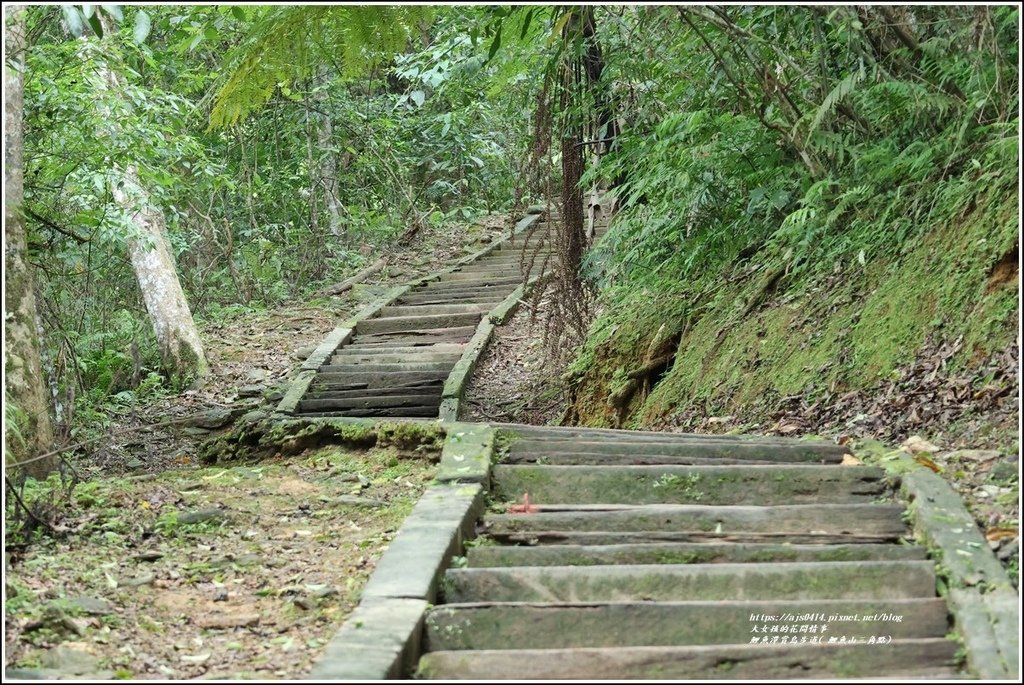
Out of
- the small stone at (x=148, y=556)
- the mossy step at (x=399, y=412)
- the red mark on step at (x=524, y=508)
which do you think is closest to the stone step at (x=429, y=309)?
the mossy step at (x=399, y=412)

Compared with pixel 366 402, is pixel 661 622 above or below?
above

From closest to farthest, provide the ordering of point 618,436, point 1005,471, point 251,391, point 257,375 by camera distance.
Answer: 1. point 1005,471
2. point 618,436
3. point 251,391
4. point 257,375

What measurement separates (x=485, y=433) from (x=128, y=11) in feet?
25.3

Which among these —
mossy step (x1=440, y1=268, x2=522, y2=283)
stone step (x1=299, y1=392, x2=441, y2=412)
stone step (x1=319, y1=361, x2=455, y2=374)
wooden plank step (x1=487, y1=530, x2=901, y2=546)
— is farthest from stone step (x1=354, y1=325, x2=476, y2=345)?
wooden plank step (x1=487, y1=530, x2=901, y2=546)

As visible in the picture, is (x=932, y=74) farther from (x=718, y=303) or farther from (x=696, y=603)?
(x=696, y=603)

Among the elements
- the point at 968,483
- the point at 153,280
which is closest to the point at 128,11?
the point at 153,280

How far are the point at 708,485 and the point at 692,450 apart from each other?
0.61 m

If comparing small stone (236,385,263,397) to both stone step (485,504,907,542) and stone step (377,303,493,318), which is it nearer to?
stone step (377,303,493,318)

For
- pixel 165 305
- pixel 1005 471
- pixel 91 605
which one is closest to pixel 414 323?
pixel 165 305

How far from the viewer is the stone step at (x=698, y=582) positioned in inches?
153

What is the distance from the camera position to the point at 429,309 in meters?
13.3

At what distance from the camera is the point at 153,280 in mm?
11984

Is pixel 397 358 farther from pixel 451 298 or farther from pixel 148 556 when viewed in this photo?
pixel 148 556

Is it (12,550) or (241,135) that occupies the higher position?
(241,135)
